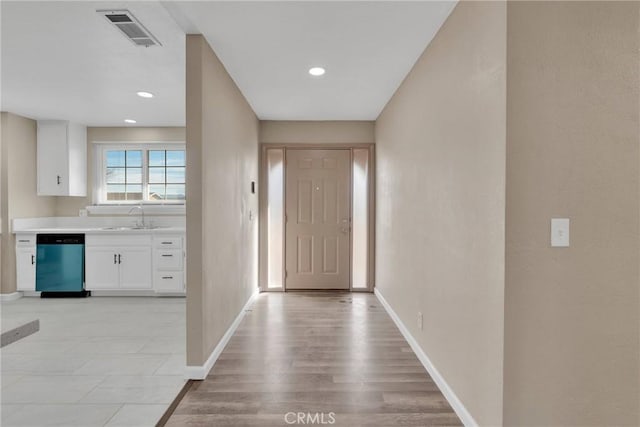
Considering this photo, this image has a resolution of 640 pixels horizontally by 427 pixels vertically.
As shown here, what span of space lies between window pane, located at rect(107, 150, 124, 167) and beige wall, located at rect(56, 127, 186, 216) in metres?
0.19

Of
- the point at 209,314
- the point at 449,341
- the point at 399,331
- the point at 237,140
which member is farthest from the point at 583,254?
the point at 237,140

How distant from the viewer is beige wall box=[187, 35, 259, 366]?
238cm

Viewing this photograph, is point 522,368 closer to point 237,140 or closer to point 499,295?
point 499,295

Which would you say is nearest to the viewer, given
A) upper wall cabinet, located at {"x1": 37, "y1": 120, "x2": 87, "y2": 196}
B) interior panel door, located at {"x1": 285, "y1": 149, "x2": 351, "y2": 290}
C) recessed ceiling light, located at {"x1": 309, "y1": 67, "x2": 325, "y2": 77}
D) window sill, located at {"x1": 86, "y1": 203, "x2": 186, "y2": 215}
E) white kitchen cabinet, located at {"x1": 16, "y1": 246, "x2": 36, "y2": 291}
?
recessed ceiling light, located at {"x1": 309, "y1": 67, "x2": 325, "y2": 77}

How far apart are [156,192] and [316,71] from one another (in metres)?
3.49

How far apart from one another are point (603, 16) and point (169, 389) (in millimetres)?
3153

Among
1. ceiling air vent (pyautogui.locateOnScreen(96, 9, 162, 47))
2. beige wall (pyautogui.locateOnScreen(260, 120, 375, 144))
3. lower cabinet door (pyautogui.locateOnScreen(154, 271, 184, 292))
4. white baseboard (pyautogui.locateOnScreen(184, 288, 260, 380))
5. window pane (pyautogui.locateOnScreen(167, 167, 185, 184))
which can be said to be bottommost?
white baseboard (pyautogui.locateOnScreen(184, 288, 260, 380))

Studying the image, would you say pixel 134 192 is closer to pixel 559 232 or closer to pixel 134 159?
pixel 134 159

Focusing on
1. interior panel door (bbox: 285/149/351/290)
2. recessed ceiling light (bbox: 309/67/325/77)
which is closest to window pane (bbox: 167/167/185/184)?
interior panel door (bbox: 285/149/351/290)

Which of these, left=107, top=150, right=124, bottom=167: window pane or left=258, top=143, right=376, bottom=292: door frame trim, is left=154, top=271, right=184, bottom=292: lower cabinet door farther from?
left=107, top=150, right=124, bottom=167: window pane

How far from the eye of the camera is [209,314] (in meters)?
2.58

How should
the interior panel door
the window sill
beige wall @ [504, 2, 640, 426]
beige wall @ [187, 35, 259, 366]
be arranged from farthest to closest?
1. the window sill
2. the interior panel door
3. beige wall @ [187, 35, 259, 366]
4. beige wall @ [504, 2, 640, 426]

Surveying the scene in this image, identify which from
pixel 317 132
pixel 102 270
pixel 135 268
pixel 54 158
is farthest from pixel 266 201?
pixel 54 158

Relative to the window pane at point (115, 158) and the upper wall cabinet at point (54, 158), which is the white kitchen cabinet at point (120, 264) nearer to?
the upper wall cabinet at point (54, 158)
